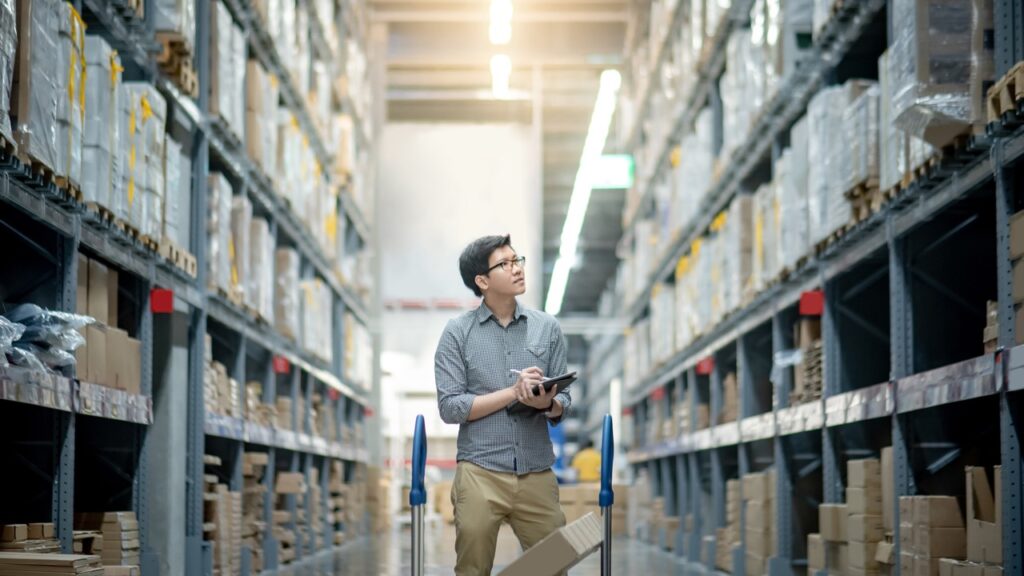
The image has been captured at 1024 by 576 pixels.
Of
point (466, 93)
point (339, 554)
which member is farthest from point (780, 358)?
point (466, 93)

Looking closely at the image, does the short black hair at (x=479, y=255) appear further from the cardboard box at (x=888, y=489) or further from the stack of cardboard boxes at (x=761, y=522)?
the stack of cardboard boxes at (x=761, y=522)

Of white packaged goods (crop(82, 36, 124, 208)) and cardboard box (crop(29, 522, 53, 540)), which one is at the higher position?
white packaged goods (crop(82, 36, 124, 208))

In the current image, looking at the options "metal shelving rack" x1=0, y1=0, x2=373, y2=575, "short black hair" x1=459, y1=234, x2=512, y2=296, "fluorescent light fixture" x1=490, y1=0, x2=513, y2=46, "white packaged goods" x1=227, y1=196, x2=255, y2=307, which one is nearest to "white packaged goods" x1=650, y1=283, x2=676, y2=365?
"metal shelving rack" x1=0, y1=0, x2=373, y2=575

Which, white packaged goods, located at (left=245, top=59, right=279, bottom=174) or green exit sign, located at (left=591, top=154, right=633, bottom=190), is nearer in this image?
white packaged goods, located at (left=245, top=59, right=279, bottom=174)

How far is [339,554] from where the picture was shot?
44.6ft

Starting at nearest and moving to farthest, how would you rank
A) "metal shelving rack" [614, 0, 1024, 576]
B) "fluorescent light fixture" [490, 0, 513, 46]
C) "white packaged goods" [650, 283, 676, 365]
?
"metal shelving rack" [614, 0, 1024, 576] < "white packaged goods" [650, 283, 676, 365] < "fluorescent light fixture" [490, 0, 513, 46]

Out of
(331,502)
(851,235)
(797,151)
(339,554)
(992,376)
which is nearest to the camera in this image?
(992,376)

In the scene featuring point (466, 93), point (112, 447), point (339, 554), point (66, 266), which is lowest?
point (339, 554)

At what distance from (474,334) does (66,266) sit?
2.58 meters

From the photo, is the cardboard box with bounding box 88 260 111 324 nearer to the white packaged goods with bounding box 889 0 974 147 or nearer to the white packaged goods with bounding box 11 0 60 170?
the white packaged goods with bounding box 11 0 60 170

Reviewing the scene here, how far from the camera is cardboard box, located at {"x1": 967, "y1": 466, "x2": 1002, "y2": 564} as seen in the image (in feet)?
17.3

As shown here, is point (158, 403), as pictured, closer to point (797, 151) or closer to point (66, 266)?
point (66, 266)

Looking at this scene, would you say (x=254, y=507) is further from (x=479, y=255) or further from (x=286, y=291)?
(x=479, y=255)

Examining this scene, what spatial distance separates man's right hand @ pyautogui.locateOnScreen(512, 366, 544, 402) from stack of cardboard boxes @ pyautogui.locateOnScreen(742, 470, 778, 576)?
5.44 m
